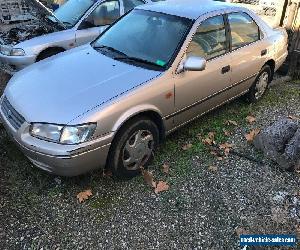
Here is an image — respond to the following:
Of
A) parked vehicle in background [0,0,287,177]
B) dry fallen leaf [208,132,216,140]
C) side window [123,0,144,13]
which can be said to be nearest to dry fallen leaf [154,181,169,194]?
parked vehicle in background [0,0,287,177]

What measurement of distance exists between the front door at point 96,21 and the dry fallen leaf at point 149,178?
345cm

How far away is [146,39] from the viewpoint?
4508 mm

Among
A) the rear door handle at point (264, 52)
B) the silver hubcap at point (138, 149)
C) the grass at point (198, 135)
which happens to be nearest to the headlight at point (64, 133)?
the silver hubcap at point (138, 149)

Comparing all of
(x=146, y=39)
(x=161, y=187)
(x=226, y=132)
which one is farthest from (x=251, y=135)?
(x=146, y=39)

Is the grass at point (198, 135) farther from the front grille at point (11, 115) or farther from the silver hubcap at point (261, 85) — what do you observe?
the front grille at point (11, 115)

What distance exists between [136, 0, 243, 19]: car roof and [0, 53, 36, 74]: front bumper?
2.39 meters

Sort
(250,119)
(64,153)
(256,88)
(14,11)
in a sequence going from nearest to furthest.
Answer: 1. (64,153)
2. (250,119)
3. (256,88)
4. (14,11)

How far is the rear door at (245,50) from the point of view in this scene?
5.11m

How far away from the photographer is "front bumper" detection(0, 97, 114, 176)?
11.3ft

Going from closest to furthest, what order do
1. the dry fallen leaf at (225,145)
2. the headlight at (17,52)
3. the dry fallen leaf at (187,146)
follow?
the dry fallen leaf at (187,146), the dry fallen leaf at (225,145), the headlight at (17,52)

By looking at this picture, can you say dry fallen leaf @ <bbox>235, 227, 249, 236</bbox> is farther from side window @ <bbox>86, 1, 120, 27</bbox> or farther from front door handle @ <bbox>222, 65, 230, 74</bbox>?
side window @ <bbox>86, 1, 120, 27</bbox>

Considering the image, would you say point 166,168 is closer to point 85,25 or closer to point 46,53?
point 46,53

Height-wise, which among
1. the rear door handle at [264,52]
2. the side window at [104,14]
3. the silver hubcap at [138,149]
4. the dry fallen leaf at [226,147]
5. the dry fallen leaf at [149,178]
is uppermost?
the side window at [104,14]

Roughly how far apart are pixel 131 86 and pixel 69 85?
675mm
